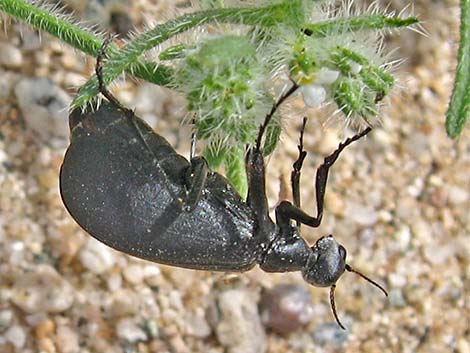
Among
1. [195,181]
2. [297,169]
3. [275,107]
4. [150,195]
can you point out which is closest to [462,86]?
[297,169]

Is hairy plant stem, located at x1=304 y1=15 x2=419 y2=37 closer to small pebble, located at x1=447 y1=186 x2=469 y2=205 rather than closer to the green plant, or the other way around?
the green plant

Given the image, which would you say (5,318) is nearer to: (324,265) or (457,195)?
(324,265)

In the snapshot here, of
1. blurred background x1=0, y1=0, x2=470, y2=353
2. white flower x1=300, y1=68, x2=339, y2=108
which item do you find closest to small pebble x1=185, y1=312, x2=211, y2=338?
blurred background x1=0, y1=0, x2=470, y2=353

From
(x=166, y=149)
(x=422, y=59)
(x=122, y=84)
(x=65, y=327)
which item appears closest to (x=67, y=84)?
(x=122, y=84)

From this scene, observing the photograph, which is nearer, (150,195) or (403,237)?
(150,195)

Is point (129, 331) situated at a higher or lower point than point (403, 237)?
lower

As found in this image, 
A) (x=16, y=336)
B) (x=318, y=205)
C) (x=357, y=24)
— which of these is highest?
(x=357, y=24)

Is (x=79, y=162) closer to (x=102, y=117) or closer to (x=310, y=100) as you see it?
(x=102, y=117)
